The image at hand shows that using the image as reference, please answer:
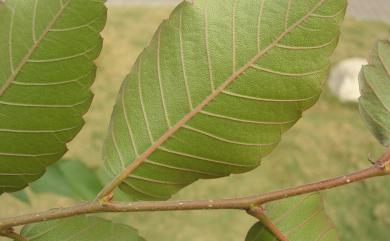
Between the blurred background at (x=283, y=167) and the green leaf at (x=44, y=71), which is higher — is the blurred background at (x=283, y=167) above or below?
below

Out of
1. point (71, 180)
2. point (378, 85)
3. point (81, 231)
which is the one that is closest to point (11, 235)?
point (81, 231)

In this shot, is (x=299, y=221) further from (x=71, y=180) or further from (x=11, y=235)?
(x=71, y=180)

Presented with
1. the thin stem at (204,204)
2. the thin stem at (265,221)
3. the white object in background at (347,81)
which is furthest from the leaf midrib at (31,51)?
the white object in background at (347,81)

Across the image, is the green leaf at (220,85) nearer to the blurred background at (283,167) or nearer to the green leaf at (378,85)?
the green leaf at (378,85)

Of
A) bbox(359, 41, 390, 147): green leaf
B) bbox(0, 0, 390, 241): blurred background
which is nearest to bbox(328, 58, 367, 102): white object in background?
bbox(0, 0, 390, 241): blurred background

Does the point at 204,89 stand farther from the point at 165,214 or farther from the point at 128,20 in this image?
the point at 128,20

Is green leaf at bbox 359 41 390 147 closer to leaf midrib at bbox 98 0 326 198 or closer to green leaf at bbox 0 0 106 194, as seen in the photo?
leaf midrib at bbox 98 0 326 198

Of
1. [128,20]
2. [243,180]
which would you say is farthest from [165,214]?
[128,20]

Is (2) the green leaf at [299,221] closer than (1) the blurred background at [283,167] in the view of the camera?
Yes
